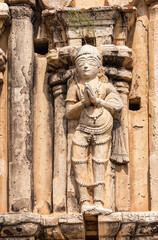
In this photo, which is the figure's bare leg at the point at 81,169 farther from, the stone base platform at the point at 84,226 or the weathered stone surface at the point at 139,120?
the weathered stone surface at the point at 139,120

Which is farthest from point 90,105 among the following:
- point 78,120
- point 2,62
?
point 2,62

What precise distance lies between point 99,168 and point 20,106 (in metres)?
1.21

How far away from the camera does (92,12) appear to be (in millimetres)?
14766

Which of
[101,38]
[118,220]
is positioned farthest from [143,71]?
[118,220]

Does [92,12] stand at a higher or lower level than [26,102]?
higher

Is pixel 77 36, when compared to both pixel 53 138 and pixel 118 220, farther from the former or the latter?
pixel 118 220

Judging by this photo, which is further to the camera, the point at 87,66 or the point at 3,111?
the point at 3,111

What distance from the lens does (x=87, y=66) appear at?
14.4 m

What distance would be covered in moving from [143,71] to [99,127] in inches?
39.8

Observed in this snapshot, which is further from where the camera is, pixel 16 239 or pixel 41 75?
pixel 41 75

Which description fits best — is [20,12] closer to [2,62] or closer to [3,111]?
[2,62]

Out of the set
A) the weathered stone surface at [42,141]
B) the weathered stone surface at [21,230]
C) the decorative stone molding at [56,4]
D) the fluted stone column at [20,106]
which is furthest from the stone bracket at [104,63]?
the weathered stone surface at [21,230]

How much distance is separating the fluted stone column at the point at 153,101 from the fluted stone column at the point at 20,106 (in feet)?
4.56

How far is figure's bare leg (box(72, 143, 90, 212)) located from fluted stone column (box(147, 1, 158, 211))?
0.78m
